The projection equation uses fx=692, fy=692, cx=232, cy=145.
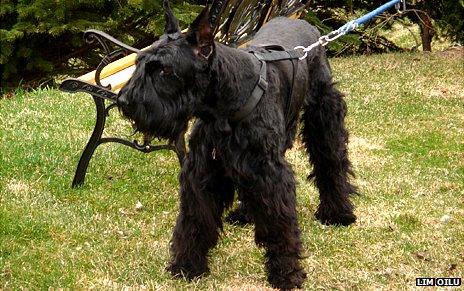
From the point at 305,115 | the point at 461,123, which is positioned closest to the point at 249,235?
the point at 305,115

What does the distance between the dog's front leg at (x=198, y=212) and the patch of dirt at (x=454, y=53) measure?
8.84 m

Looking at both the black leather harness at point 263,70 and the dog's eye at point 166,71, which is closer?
the dog's eye at point 166,71

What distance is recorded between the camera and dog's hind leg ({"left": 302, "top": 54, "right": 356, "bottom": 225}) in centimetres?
486

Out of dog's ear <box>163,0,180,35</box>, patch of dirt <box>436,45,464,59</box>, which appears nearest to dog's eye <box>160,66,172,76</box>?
dog's ear <box>163,0,180,35</box>

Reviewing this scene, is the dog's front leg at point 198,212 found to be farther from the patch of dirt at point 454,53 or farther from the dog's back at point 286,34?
the patch of dirt at point 454,53

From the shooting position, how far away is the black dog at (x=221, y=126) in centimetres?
346

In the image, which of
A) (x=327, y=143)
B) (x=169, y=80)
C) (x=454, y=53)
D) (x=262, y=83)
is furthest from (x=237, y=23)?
(x=454, y=53)

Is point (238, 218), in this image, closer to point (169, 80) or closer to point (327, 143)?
point (327, 143)

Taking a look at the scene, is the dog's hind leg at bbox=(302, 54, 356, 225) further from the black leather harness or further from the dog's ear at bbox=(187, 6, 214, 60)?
the dog's ear at bbox=(187, 6, 214, 60)

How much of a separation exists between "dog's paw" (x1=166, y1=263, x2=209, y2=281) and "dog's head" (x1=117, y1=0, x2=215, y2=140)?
3.31 ft

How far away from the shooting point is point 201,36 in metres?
3.48

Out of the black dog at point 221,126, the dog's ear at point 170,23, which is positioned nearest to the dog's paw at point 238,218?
the black dog at point 221,126

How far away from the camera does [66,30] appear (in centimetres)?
1015

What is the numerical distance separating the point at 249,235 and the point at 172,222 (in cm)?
61
